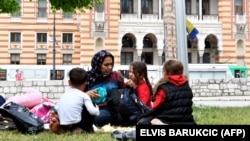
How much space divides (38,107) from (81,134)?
1543 millimetres

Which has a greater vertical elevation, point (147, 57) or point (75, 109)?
point (147, 57)

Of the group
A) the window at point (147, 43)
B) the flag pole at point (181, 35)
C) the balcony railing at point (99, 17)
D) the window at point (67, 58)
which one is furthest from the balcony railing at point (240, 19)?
the flag pole at point (181, 35)

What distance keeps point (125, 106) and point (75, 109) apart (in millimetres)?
1149

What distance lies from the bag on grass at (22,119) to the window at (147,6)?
32060mm

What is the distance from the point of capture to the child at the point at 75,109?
5816mm

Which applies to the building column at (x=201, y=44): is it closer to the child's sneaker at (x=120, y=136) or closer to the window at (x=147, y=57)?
the window at (x=147, y=57)

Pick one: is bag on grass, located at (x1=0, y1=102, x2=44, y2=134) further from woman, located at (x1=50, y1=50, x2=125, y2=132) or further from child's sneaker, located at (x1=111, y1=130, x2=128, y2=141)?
child's sneaker, located at (x1=111, y1=130, x2=128, y2=141)

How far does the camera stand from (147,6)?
125 feet

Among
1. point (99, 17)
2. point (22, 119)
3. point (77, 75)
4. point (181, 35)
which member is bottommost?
point (22, 119)

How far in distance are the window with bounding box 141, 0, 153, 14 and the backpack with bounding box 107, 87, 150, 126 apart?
3123 centimetres

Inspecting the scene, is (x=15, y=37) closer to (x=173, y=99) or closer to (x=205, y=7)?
(x=205, y=7)

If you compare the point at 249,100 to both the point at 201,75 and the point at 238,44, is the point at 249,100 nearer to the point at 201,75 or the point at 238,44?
the point at 201,75

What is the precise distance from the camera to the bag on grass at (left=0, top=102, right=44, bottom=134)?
19.8 ft

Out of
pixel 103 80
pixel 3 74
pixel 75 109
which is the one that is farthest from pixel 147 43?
pixel 75 109
